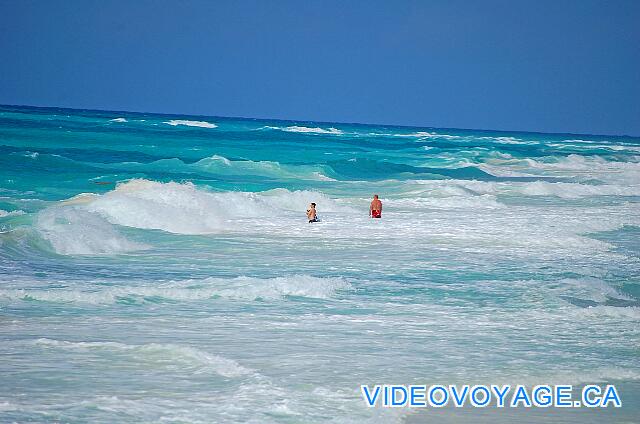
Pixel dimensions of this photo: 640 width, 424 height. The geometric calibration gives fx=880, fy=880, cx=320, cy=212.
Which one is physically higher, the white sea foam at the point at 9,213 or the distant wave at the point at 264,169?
the distant wave at the point at 264,169

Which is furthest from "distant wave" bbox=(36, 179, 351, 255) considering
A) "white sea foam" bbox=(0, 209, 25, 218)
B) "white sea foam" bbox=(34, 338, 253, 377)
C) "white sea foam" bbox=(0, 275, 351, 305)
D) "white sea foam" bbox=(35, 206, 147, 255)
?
"white sea foam" bbox=(34, 338, 253, 377)

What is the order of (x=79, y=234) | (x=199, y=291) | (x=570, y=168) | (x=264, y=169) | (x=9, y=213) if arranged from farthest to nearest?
(x=570, y=168) → (x=264, y=169) → (x=9, y=213) → (x=79, y=234) → (x=199, y=291)

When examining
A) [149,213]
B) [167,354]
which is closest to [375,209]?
[149,213]

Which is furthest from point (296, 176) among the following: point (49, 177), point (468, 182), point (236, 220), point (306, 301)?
point (306, 301)

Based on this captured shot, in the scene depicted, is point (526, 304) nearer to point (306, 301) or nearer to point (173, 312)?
point (306, 301)

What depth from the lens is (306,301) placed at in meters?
10.4

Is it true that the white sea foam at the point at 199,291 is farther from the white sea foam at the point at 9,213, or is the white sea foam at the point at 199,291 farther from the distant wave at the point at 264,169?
the distant wave at the point at 264,169

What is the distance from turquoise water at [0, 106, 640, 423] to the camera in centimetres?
686

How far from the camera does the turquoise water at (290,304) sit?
6.86 meters

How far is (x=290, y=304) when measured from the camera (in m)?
10.1

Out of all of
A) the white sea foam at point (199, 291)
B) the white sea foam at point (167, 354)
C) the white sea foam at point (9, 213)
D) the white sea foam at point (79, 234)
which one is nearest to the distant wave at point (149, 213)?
the white sea foam at point (79, 234)

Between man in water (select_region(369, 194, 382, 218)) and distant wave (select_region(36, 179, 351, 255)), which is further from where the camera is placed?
man in water (select_region(369, 194, 382, 218))

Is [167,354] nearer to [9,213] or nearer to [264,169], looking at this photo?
[9,213]

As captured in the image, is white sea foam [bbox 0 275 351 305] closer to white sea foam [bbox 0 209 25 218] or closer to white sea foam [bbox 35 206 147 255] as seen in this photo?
white sea foam [bbox 35 206 147 255]
